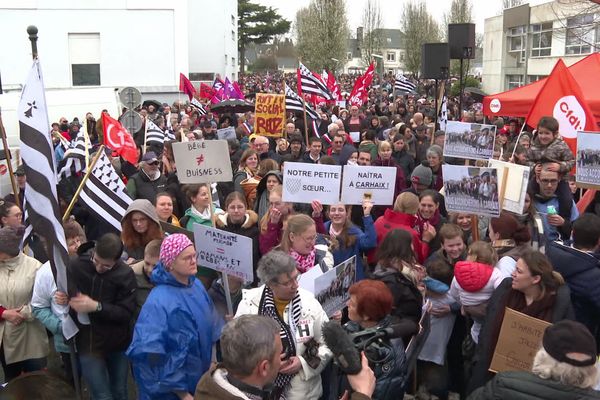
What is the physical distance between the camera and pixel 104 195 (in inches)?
249

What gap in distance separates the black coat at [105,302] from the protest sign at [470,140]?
4731 mm

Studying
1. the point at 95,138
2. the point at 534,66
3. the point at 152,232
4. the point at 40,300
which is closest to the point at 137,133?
the point at 95,138

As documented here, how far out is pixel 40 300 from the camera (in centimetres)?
467

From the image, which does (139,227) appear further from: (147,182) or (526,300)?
(526,300)

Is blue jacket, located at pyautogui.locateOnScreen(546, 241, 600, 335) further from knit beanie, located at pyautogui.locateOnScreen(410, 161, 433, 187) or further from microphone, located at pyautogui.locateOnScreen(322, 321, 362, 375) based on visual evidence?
knit beanie, located at pyautogui.locateOnScreen(410, 161, 433, 187)

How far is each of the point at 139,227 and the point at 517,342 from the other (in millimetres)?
3290

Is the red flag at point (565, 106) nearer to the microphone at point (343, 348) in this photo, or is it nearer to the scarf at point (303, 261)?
the scarf at point (303, 261)

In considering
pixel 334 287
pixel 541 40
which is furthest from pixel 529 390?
pixel 541 40

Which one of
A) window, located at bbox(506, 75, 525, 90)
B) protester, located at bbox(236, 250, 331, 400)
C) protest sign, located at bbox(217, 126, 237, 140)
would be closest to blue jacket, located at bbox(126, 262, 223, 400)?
protester, located at bbox(236, 250, 331, 400)

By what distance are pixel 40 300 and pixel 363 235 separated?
2.70 meters

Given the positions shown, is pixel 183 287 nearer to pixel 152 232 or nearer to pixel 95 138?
pixel 152 232

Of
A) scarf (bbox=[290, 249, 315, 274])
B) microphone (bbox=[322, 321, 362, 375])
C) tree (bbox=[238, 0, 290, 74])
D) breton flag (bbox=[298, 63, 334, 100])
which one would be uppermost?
tree (bbox=[238, 0, 290, 74])

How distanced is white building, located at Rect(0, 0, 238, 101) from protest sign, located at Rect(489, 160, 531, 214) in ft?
99.5

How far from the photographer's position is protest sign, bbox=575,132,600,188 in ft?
20.4
